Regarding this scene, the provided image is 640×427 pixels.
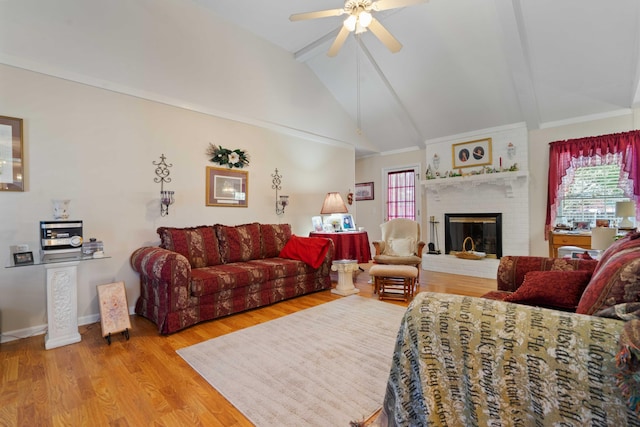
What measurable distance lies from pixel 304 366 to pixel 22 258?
8.19 feet

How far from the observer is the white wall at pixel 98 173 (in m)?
2.65

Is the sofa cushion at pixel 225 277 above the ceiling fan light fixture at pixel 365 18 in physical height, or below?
below

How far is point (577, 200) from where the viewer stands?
4.56 metres

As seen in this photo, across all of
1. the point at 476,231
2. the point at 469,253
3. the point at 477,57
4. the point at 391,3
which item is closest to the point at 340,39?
the point at 391,3

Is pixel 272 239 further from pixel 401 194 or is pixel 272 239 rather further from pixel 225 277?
pixel 401 194

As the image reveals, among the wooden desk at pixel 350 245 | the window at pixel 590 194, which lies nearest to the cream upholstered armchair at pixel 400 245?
the wooden desk at pixel 350 245

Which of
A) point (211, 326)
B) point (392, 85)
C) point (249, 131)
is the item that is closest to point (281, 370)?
point (211, 326)

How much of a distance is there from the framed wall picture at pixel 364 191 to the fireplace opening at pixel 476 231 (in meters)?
2.03

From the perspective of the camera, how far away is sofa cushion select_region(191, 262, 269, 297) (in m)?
2.85

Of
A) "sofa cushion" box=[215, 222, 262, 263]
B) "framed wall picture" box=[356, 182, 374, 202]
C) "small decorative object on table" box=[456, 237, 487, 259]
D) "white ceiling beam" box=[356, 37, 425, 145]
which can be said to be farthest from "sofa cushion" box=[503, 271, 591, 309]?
"framed wall picture" box=[356, 182, 374, 202]

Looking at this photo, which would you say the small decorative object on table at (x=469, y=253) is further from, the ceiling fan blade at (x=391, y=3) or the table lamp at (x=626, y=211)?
the ceiling fan blade at (x=391, y=3)

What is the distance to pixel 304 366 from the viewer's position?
6.75ft

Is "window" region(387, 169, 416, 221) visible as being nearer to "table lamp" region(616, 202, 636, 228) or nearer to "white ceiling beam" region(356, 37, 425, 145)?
"white ceiling beam" region(356, 37, 425, 145)

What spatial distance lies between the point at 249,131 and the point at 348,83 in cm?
220
